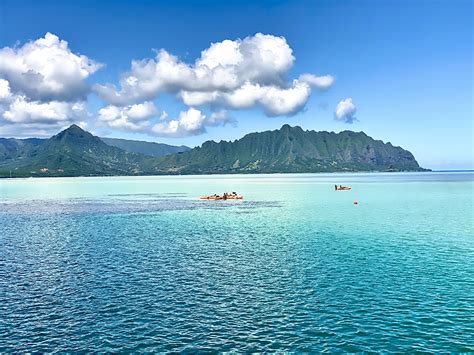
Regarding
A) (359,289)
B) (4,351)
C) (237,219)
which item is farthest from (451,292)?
(237,219)

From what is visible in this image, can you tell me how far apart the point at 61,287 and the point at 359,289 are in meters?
30.1

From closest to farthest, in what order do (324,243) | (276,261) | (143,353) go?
(143,353) → (276,261) → (324,243)

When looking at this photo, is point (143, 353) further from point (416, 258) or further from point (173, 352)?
point (416, 258)

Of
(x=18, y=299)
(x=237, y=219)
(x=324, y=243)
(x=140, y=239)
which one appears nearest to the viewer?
(x=18, y=299)

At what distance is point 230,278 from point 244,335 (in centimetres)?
1476

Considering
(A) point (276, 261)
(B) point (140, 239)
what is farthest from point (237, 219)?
(A) point (276, 261)

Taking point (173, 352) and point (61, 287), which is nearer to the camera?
point (173, 352)

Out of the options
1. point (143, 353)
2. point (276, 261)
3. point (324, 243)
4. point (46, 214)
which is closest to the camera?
point (143, 353)

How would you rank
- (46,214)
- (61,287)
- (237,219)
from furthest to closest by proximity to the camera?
(46,214), (237,219), (61,287)

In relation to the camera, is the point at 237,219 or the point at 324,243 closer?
the point at 324,243

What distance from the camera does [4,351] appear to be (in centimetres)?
2717

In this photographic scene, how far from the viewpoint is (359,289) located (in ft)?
130

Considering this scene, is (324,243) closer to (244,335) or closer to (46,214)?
(244,335)

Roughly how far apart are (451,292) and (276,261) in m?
20.4
